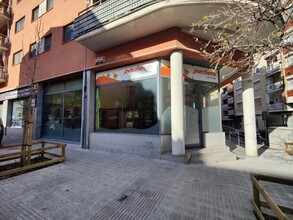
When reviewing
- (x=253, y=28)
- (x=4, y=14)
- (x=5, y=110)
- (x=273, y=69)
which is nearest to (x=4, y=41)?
(x=4, y=14)

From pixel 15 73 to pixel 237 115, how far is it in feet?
144

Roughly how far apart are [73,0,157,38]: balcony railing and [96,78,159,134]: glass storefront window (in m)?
2.67

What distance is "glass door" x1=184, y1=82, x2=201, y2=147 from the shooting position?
7.30 meters

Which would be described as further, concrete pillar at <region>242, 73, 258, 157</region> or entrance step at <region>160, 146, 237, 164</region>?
concrete pillar at <region>242, 73, 258, 157</region>

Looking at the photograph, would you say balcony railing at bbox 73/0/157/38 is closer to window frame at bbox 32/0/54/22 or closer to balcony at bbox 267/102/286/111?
window frame at bbox 32/0/54/22

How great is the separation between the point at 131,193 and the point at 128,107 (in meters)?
4.56

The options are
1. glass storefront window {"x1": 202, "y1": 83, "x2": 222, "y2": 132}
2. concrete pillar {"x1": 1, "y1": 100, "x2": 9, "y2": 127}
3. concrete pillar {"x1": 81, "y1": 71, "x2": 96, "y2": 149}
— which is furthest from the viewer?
concrete pillar {"x1": 1, "y1": 100, "x2": 9, "y2": 127}

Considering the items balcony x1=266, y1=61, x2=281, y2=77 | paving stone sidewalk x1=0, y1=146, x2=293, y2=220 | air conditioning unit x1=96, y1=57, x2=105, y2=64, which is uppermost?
balcony x1=266, y1=61, x2=281, y2=77

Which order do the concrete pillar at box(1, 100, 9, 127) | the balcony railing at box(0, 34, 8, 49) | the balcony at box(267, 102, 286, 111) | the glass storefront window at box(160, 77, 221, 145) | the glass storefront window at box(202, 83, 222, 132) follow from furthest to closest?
the balcony at box(267, 102, 286, 111) → the balcony railing at box(0, 34, 8, 49) → the concrete pillar at box(1, 100, 9, 127) → the glass storefront window at box(202, 83, 222, 132) → the glass storefront window at box(160, 77, 221, 145)

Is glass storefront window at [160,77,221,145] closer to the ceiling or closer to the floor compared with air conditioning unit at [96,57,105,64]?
closer to the floor

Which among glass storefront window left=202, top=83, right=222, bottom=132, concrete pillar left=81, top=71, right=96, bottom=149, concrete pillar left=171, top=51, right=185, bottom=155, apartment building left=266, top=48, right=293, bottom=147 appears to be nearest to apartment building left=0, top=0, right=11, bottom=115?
concrete pillar left=81, top=71, right=96, bottom=149

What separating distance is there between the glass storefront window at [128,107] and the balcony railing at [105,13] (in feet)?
8.76

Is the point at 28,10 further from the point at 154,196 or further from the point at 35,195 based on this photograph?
the point at 154,196

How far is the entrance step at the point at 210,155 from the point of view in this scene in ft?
19.7
